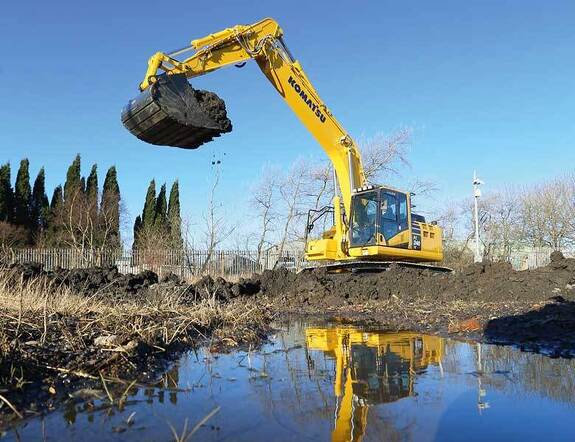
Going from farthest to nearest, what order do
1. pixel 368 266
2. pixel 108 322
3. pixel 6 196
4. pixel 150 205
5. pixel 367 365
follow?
pixel 150 205 → pixel 6 196 → pixel 368 266 → pixel 108 322 → pixel 367 365

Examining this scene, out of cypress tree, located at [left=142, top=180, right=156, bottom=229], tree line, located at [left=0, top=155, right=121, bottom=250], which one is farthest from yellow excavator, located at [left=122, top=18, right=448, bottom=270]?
cypress tree, located at [left=142, top=180, right=156, bottom=229]

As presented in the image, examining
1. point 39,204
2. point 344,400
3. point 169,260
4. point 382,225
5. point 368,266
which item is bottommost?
point 344,400

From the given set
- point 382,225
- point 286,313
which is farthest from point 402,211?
point 286,313

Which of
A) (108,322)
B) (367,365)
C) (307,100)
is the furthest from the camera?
(307,100)

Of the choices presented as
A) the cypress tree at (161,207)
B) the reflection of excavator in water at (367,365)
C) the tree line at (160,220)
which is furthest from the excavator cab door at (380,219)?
the cypress tree at (161,207)

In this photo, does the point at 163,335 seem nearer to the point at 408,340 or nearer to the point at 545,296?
the point at 408,340

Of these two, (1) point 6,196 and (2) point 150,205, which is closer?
(1) point 6,196

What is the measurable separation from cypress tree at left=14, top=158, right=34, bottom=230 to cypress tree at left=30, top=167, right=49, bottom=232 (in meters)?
0.52

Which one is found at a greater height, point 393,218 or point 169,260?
point 393,218

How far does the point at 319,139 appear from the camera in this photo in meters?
15.4

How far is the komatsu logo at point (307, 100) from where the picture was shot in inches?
575

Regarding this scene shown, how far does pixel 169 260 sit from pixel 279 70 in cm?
1500

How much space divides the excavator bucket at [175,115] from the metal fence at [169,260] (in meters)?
15.7

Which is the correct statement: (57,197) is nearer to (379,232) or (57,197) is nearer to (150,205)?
(150,205)
